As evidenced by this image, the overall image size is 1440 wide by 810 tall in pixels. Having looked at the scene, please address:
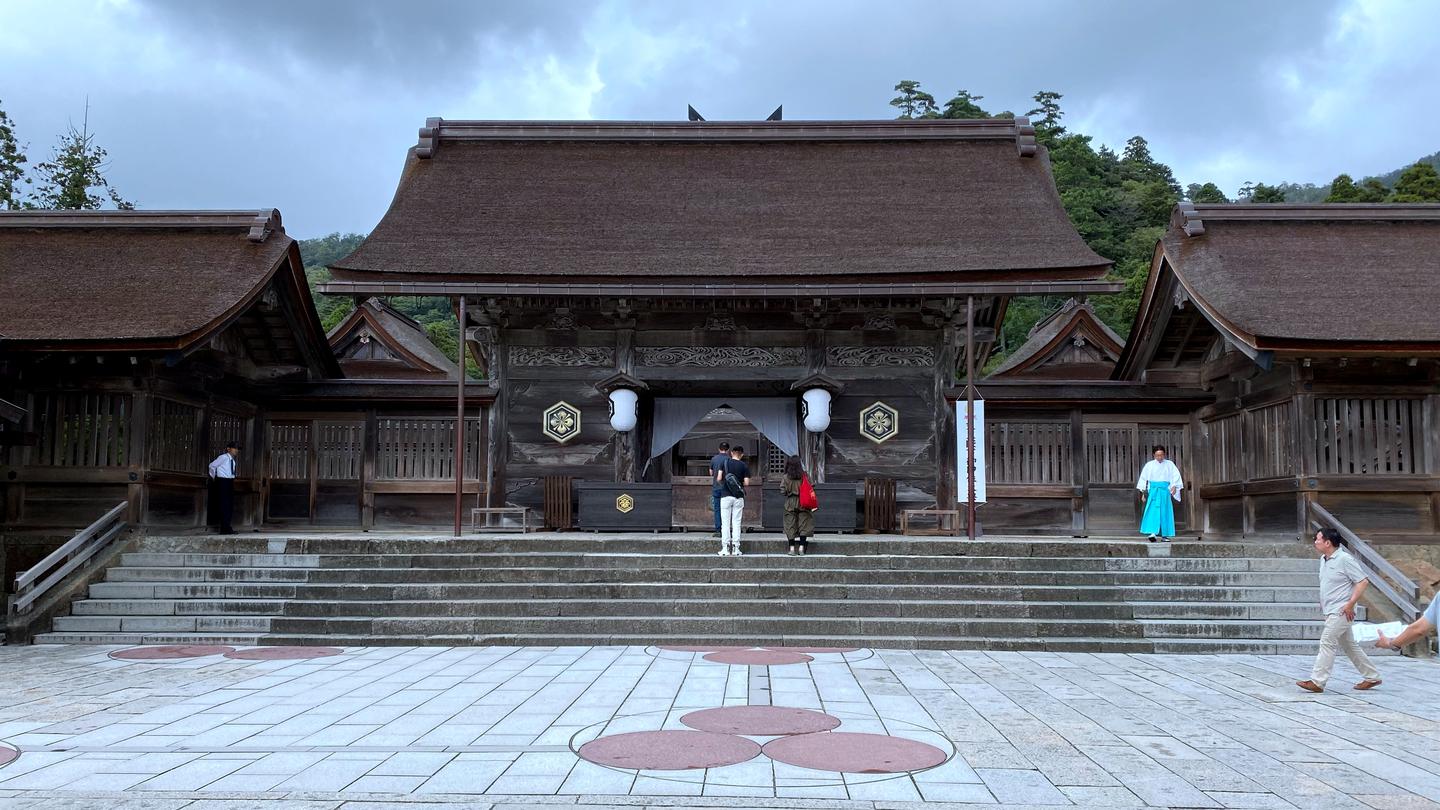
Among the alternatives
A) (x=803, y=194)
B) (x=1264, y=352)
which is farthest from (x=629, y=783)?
(x=803, y=194)

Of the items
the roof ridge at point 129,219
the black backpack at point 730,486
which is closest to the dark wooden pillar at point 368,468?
the roof ridge at point 129,219

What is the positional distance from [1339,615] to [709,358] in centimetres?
991

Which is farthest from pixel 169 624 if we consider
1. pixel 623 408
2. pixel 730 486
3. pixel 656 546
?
pixel 623 408

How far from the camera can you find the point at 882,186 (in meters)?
17.9

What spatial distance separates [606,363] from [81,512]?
7.39 metres

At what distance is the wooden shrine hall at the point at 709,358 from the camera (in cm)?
1246

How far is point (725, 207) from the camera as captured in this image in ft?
56.9

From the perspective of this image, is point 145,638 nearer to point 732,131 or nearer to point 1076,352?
point 732,131

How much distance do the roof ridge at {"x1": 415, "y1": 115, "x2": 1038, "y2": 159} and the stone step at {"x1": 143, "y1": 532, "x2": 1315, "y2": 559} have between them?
9455 millimetres

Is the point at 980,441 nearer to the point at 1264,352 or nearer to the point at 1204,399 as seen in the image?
the point at 1264,352

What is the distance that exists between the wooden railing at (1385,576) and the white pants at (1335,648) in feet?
9.29

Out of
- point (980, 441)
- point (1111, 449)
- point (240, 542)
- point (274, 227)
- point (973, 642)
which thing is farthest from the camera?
point (1111, 449)

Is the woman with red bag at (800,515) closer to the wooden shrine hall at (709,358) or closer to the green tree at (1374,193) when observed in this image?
the wooden shrine hall at (709,358)

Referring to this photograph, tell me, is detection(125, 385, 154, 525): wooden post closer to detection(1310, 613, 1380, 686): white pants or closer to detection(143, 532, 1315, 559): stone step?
detection(143, 532, 1315, 559): stone step
